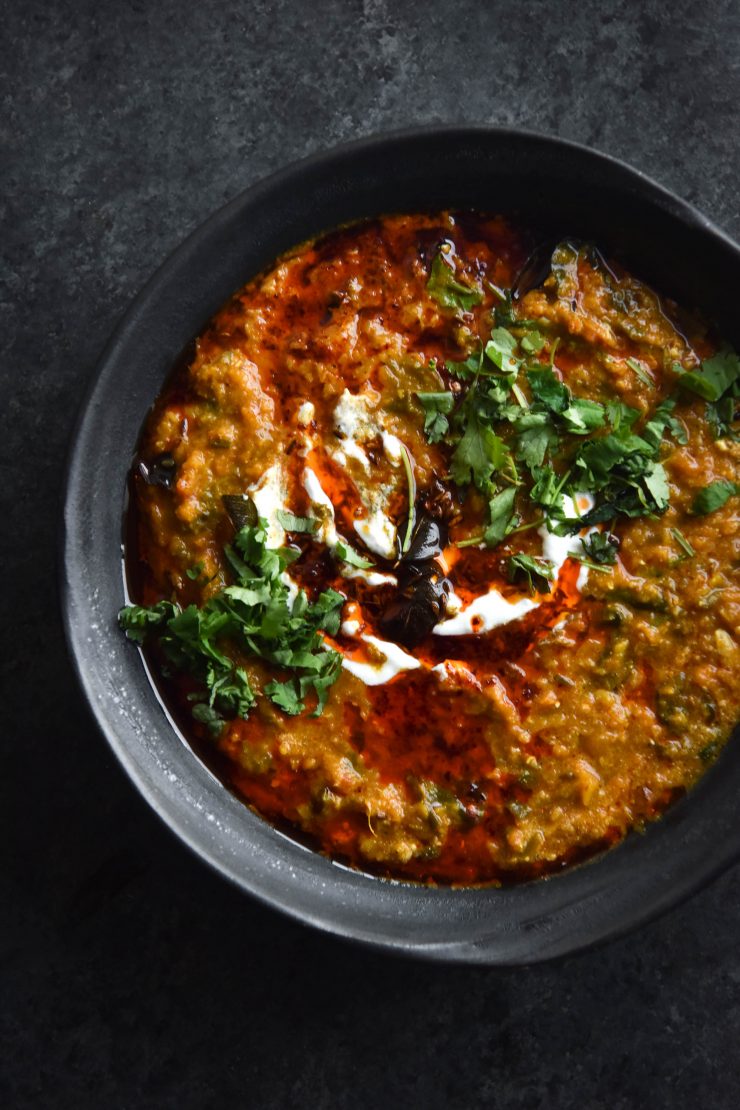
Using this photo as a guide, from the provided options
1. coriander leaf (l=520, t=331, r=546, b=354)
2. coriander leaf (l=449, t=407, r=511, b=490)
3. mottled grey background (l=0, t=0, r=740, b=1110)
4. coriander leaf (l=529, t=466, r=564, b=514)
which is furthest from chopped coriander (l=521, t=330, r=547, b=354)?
mottled grey background (l=0, t=0, r=740, b=1110)

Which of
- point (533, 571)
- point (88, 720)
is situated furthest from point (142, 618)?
point (533, 571)

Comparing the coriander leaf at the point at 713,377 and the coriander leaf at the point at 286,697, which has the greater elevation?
the coriander leaf at the point at 713,377

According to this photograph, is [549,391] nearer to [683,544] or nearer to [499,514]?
[499,514]

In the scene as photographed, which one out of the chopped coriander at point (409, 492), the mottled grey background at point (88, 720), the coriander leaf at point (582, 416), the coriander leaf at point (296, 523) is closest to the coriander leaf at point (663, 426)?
the coriander leaf at point (582, 416)

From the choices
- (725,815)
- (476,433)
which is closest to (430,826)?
(725,815)

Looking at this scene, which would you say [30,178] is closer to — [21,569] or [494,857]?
[21,569]

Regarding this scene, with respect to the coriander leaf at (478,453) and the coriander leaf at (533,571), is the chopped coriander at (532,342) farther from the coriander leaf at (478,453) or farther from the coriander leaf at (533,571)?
the coriander leaf at (533,571)
